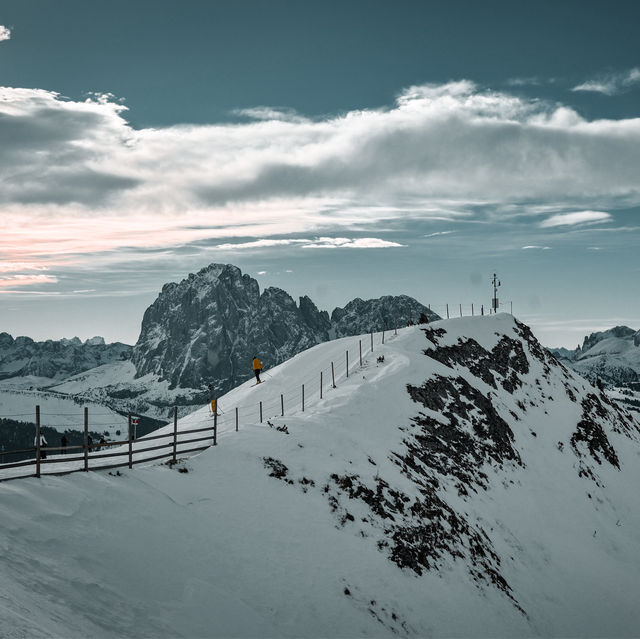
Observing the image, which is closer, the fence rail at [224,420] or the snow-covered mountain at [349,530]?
the snow-covered mountain at [349,530]

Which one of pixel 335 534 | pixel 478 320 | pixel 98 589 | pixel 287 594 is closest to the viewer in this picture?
pixel 98 589

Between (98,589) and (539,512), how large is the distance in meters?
30.6

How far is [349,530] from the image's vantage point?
895 inches

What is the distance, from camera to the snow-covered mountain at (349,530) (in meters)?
15.6

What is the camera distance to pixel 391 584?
20547 millimetres

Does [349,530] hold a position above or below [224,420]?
below

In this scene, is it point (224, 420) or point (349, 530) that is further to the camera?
point (224, 420)

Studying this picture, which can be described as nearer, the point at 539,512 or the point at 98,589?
the point at 98,589

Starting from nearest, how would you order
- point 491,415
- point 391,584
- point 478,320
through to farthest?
1. point 391,584
2. point 491,415
3. point 478,320

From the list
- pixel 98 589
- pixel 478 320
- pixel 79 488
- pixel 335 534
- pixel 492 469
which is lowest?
pixel 492 469

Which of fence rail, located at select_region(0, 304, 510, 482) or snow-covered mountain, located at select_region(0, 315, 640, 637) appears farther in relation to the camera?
fence rail, located at select_region(0, 304, 510, 482)

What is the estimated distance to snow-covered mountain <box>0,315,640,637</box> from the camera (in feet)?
51.1

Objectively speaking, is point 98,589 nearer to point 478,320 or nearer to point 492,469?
point 492,469

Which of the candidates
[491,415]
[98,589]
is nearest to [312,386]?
[491,415]
